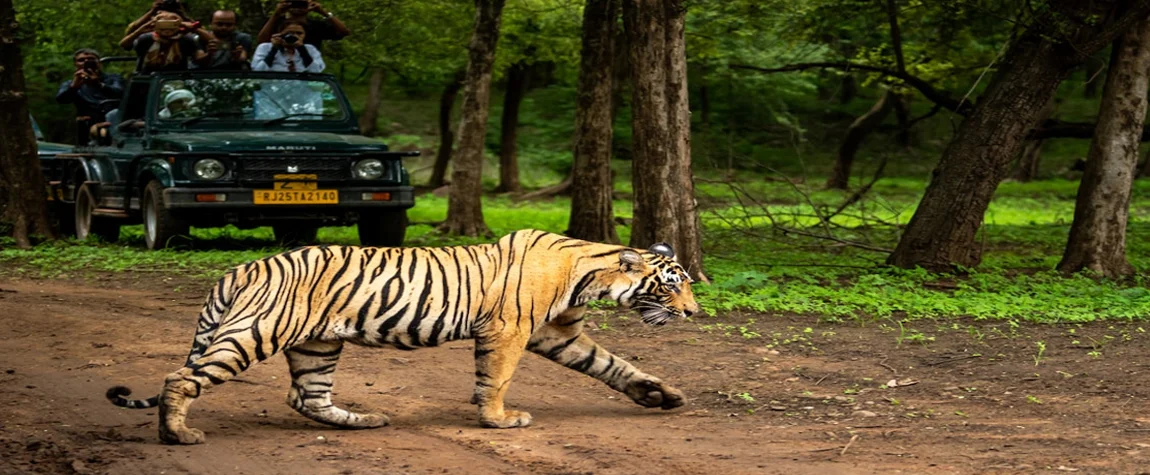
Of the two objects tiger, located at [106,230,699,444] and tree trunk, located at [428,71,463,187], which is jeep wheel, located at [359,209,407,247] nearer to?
tiger, located at [106,230,699,444]

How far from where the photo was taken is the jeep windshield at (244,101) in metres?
14.5

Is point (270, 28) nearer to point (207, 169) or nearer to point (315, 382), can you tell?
point (207, 169)

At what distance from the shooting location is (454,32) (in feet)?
72.8

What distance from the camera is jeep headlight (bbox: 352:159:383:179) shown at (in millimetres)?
14016

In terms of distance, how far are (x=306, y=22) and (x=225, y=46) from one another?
904mm

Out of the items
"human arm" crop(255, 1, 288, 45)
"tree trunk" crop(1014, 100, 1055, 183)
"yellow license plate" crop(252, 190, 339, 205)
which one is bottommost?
"tree trunk" crop(1014, 100, 1055, 183)

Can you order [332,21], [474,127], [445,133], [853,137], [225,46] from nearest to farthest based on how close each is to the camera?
1. [332,21]
2. [225,46]
3. [474,127]
4. [445,133]
5. [853,137]

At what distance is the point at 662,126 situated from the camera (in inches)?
458

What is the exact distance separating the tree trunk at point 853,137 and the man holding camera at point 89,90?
53.1 feet

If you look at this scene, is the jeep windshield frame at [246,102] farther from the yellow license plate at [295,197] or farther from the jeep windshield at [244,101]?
the yellow license plate at [295,197]

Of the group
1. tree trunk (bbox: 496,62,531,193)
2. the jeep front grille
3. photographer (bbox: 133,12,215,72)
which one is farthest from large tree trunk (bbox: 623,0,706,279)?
tree trunk (bbox: 496,62,531,193)

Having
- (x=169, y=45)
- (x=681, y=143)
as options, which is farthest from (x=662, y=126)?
(x=169, y=45)

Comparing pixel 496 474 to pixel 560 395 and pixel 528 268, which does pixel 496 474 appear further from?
pixel 560 395

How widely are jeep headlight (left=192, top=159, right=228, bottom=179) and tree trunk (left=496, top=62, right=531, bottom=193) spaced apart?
45.5 ft
